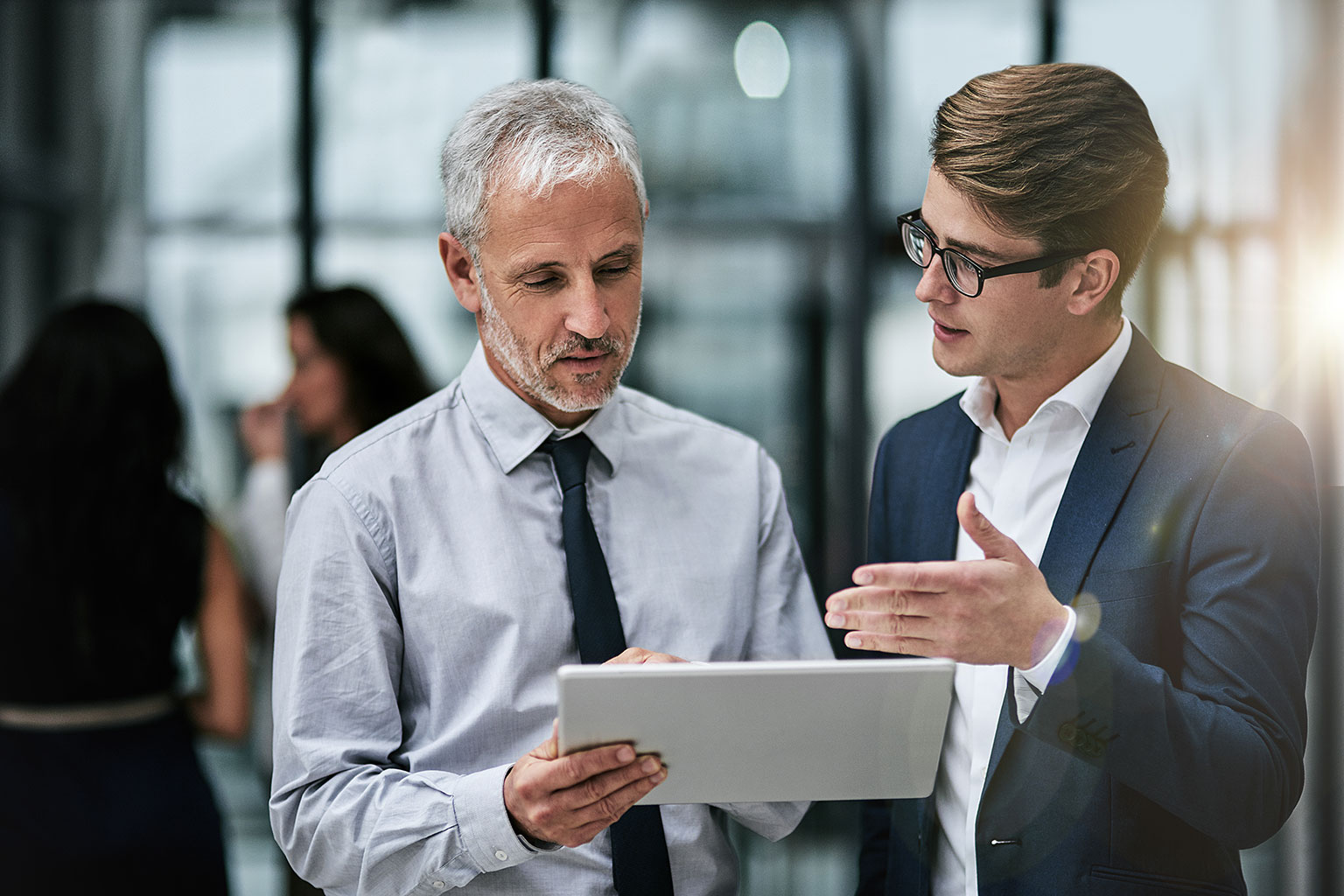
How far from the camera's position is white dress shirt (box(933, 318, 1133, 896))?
153cm

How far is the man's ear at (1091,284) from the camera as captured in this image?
1541mm

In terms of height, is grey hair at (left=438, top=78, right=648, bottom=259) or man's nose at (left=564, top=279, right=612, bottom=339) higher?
grey hair at (left=438, top=78, right=648, bottom=259)

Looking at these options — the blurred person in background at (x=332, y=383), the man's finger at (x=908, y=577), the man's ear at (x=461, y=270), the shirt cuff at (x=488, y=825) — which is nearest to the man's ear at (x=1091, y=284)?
the man's finger at (x=908, y=577)

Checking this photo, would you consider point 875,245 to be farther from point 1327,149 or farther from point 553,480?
point 553,480

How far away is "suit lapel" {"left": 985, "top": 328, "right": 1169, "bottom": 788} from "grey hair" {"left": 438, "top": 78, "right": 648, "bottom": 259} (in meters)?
0.71

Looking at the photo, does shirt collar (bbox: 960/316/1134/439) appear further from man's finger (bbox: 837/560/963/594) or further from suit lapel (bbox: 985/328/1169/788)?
man's finger (bbox: 837/560/963/594)

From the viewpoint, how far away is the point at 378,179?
4.36 m

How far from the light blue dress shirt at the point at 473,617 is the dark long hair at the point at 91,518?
39.6 inches

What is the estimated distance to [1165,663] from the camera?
1418 mm

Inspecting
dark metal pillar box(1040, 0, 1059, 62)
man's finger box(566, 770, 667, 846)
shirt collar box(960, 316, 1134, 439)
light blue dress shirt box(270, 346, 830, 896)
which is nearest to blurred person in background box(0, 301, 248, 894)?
light blue dress shirt box(270, 346, 830, 896)

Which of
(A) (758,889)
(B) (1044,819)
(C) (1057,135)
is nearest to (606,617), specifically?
(B) (1044,819)

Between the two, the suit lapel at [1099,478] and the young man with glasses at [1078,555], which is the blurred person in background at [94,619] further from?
the suit lapel at [1099,478]

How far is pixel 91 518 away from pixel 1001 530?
5.92 ft

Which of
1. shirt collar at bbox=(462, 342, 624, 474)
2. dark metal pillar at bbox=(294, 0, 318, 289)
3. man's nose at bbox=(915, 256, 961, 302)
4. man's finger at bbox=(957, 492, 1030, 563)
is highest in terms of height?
dark metal pillar at bbox=(294, 0, 318, 289)
